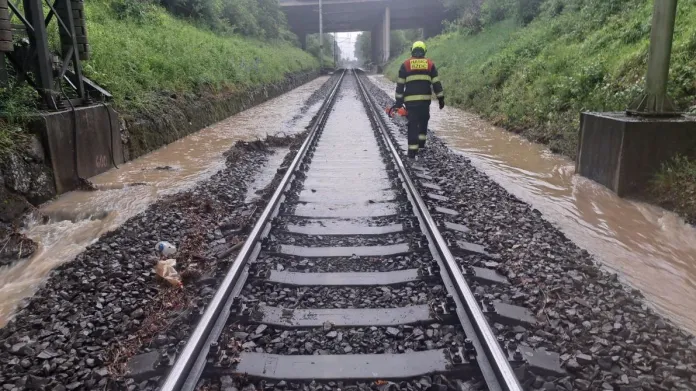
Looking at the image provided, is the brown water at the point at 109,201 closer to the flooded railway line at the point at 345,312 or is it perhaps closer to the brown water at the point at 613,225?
the flooded railway line at the point at 345,312

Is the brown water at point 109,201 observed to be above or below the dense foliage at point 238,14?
below

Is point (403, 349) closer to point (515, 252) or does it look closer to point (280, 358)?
point (280, 358)

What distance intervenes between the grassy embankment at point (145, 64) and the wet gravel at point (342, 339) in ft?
16.0

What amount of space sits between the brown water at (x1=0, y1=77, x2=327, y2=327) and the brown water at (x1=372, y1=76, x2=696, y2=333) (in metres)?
5.29

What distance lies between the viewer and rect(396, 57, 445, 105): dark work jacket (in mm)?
8539

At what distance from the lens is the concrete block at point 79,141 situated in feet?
23.3

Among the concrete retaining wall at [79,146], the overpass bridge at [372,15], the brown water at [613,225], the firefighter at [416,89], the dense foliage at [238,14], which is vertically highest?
the overpass bridge at [372,15]

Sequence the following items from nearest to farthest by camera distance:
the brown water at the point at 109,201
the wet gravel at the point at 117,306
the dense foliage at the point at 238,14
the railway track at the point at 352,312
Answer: the railway track at the point at 352,312 → the wet gravel at the point at 117,306 → the brown water at the point at 109,201 → the dense foliage at the point at 238,14

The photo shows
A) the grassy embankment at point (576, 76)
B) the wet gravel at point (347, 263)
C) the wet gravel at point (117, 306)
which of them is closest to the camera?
the wet gravel at point (117, 306)

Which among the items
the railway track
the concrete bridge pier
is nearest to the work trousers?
the railway track

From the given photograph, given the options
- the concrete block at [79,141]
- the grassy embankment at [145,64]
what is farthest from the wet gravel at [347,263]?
the concrete block at [79,141]

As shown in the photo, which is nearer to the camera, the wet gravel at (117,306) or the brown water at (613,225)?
the wet gravel at (117,306)

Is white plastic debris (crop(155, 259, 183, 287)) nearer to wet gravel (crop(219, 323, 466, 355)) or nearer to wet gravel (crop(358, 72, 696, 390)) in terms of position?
wet gravel (crop(219, 323, 466, 355))

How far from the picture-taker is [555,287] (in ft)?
13.3
